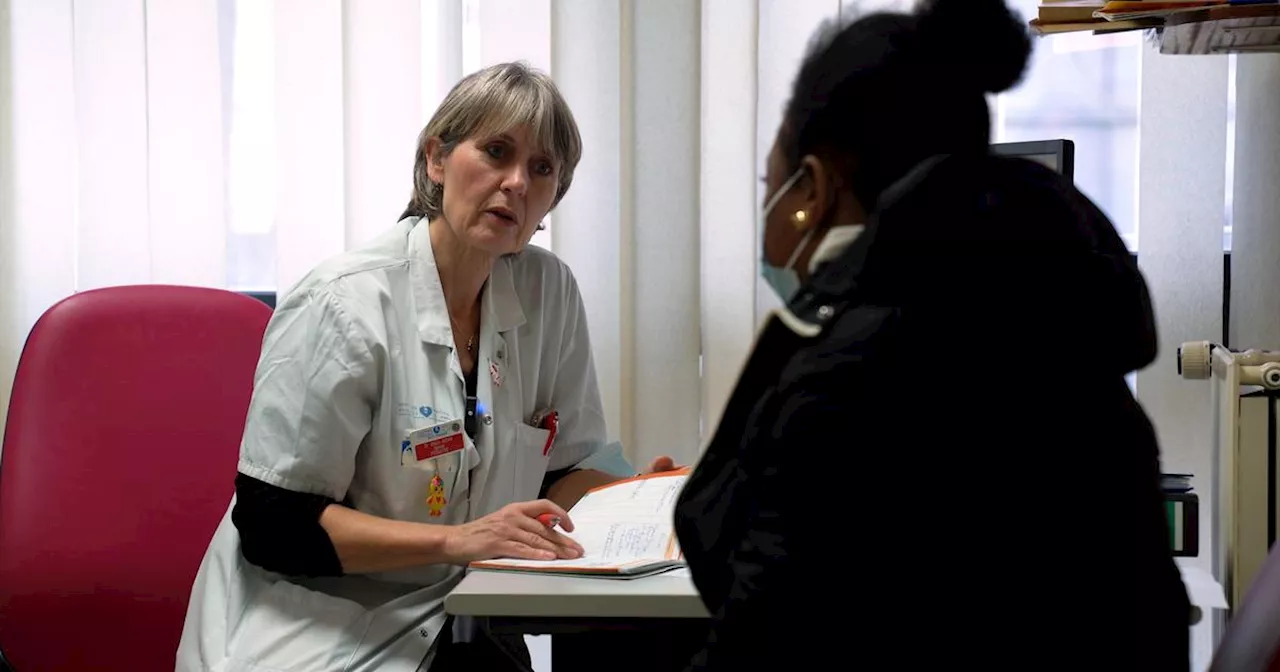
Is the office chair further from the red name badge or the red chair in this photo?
the red chair

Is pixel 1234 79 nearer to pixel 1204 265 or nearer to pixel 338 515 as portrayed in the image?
pixel 1204 265

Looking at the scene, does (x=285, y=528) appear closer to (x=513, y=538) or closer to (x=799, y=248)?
(x=513, y=538)

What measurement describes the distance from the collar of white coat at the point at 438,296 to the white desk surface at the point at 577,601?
477mm

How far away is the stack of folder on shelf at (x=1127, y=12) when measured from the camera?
5.80 feet

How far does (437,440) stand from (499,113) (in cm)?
44

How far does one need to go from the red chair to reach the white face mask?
118 cm

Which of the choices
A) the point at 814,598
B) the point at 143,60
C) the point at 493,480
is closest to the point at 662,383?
the point at 493,480

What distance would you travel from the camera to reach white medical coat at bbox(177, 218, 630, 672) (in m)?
1.62

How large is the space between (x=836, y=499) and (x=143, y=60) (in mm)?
2016

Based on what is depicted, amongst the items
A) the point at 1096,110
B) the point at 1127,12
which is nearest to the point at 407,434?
the point at 1127,12

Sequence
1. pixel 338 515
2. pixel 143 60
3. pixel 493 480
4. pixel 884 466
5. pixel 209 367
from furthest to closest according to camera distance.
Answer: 1. pixel 143 60
2. pixel 209 367
3. pixel 493 480
4. pixel 338 515
5. pixel 884 466

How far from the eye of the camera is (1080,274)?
86 centimetres

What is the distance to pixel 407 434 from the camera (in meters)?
1.68

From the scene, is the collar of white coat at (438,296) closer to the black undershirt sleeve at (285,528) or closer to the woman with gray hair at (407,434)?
the woman with gray hair at (407,434)
